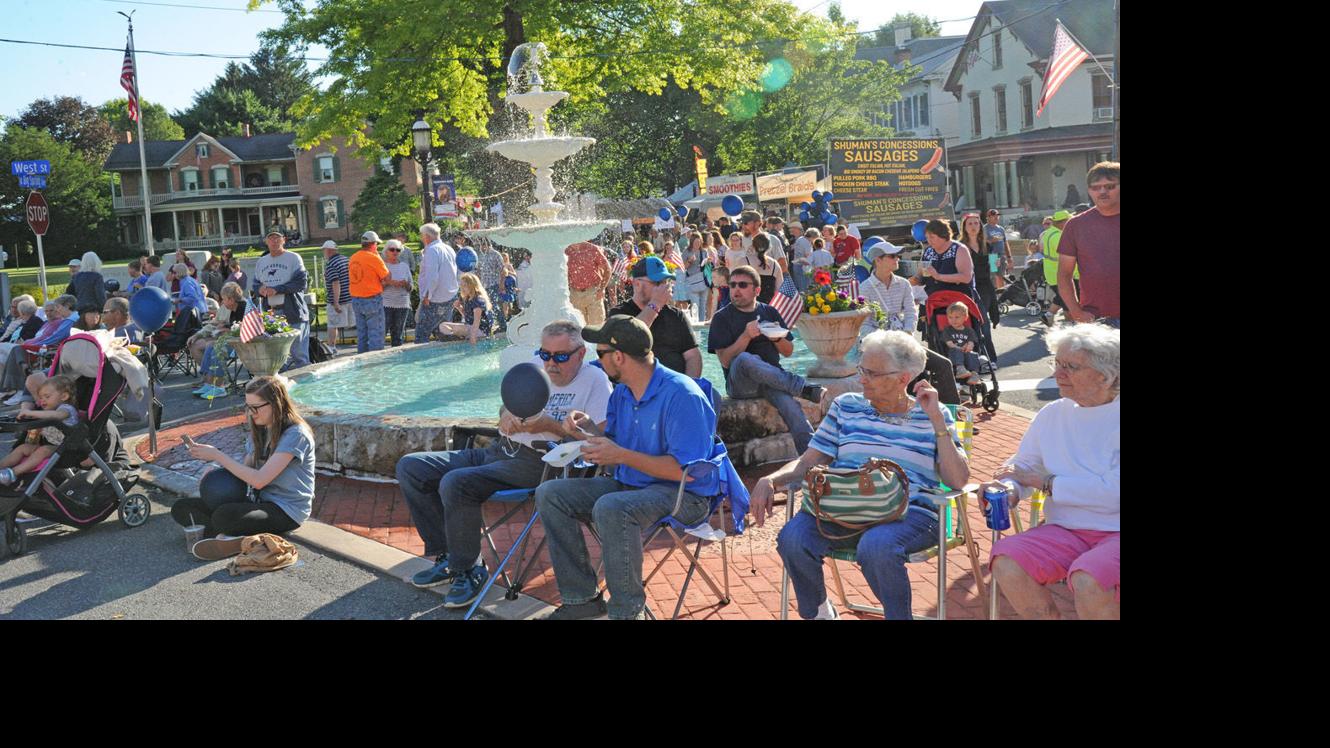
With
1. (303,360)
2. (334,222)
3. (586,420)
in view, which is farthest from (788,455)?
(334,222)

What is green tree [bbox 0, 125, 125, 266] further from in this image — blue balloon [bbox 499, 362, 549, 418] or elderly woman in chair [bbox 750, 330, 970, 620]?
elderly woman in chair [bbox 750, 330, 970, 620]

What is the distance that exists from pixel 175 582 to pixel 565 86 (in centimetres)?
1863

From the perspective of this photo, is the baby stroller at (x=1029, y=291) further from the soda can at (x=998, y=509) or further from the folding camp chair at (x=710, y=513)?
the soda can at (x=998, y=509)

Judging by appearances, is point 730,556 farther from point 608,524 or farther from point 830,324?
point 830,324

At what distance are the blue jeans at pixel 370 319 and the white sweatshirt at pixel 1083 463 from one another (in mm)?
10558

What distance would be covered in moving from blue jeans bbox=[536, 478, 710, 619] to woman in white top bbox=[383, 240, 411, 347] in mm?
9488

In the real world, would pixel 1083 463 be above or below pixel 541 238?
below

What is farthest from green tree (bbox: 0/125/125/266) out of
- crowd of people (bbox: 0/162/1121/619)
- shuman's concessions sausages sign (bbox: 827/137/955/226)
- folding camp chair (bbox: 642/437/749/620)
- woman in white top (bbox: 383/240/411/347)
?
folding camp chair (bbox: 642/437/749/620)

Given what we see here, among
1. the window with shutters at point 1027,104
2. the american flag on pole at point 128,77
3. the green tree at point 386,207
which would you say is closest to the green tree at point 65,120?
the american flag on pole at point 128,77

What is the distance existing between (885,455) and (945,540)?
0.44 m

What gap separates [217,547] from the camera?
6168 mm

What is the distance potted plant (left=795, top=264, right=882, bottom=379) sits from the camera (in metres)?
8.70

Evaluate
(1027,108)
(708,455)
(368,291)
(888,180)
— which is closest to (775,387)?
(708,455)
